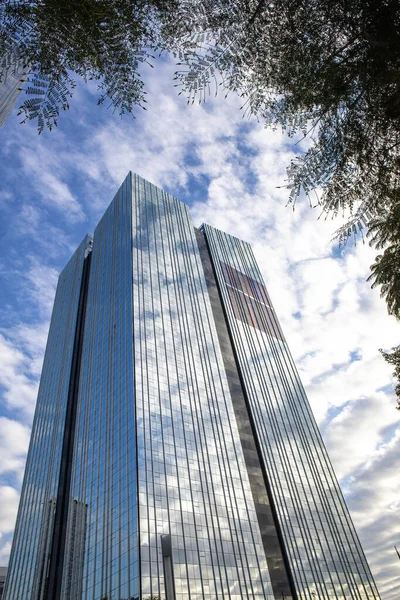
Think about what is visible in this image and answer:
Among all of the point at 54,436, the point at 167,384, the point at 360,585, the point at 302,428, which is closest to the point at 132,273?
the point at 167,384

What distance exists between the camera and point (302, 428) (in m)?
68.9

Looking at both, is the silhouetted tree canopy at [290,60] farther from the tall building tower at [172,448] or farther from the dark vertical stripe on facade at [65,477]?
the dark vertical stripe on facade at [65,477]

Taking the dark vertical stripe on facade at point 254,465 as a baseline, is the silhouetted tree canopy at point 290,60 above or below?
below

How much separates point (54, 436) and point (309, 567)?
4761cm

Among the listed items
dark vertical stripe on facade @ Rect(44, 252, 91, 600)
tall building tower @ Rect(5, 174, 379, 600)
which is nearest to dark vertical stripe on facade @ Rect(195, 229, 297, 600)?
tall building tower @ Rect(5, 174, 379, 600)

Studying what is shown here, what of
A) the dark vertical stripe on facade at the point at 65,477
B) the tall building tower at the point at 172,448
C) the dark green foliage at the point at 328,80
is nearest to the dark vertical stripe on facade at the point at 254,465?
the tall building tower at the point at 172,448

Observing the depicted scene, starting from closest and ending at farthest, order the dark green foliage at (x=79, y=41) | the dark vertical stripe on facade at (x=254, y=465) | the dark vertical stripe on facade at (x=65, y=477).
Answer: the dark green foliage at (x=79, y=41), the dark vertical stripe on facade at (x=254, y=465), the dark vertical stripe on facade at (x=65, y=477)

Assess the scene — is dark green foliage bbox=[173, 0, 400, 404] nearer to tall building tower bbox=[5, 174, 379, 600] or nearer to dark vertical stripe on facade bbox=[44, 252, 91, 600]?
tall building tower bbox=[5, 174, 379, 600]

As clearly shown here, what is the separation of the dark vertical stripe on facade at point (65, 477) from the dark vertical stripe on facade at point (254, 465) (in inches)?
1124

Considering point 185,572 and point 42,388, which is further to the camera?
point 42,388

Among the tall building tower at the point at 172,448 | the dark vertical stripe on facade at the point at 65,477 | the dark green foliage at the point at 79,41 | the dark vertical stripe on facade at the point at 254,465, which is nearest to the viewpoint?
the dark green foliage at the point at 79,41

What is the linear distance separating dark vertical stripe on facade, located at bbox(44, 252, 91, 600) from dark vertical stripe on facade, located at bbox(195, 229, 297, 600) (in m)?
28.6

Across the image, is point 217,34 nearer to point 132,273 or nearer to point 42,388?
point 132,273

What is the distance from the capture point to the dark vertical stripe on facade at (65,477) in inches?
2074
